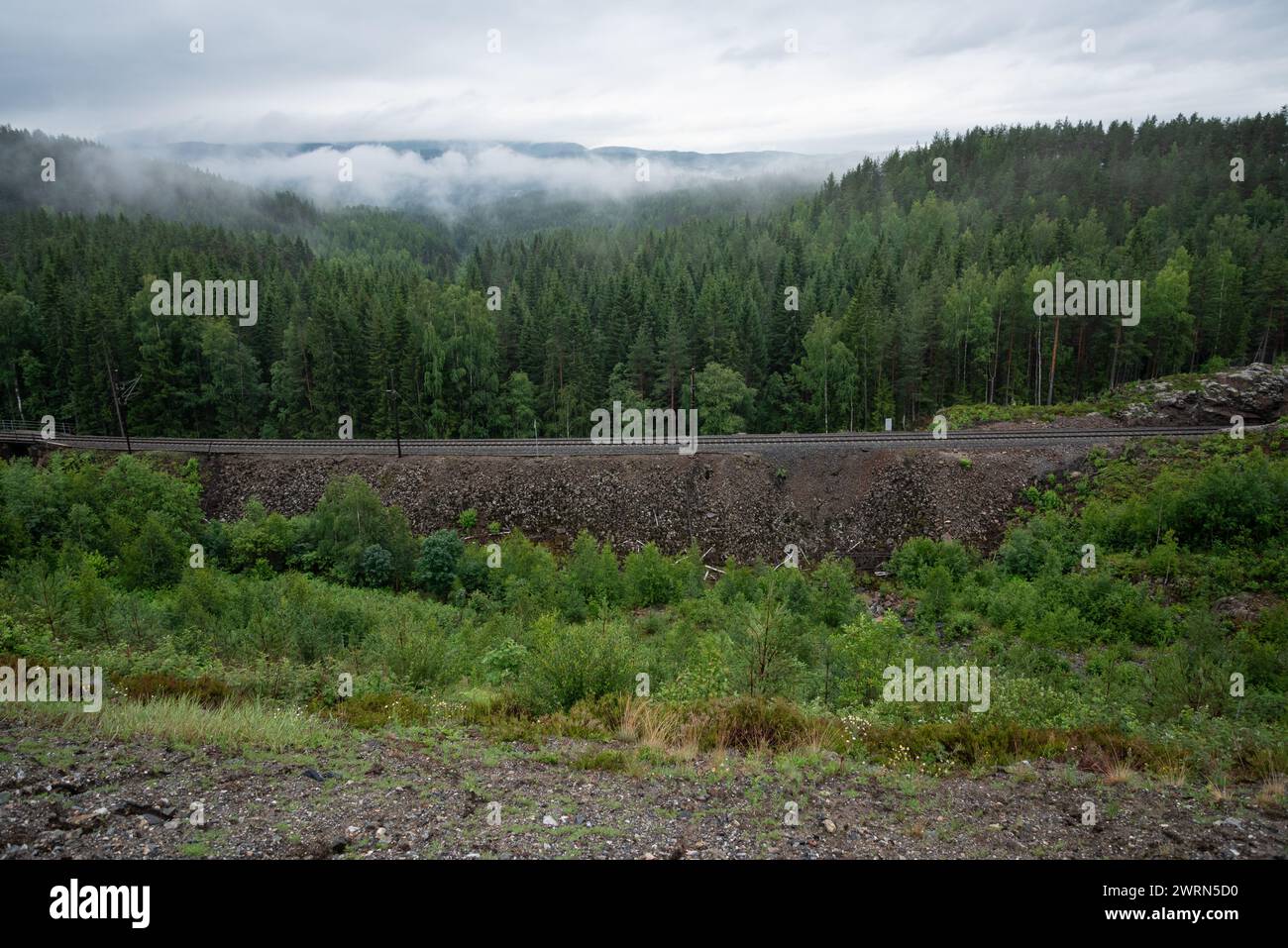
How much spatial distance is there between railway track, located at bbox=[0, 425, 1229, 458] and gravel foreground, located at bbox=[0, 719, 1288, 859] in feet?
109

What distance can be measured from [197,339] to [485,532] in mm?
36293

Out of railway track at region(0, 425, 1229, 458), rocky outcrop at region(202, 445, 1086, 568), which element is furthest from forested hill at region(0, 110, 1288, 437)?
rocky outcrop at region(202, 445, 1086, 568)

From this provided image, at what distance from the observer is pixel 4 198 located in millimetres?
167750

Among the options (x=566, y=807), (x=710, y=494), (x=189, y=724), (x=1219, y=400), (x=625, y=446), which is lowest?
(x=710, y=494)

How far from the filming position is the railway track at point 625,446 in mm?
41469

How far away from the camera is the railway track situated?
4147cm

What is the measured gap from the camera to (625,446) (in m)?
45.9

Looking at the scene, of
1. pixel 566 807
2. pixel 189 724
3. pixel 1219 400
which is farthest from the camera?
pixel 1219 400

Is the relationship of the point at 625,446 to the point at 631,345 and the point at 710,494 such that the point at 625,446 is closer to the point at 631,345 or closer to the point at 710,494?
the point at 710,494

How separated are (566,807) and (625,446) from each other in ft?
122

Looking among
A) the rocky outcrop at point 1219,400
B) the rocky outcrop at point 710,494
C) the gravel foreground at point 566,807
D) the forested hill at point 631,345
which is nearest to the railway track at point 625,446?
the rocky outcrop at point 710,494

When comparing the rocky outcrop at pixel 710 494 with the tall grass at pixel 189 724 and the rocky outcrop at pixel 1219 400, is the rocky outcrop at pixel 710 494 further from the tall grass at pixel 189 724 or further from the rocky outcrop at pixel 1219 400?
the tall grass at pixel 189 724

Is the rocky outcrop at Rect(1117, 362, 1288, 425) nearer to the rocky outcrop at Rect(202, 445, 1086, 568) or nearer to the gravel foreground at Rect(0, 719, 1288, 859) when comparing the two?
the rocky outcrop at Rect(202, 445, 1086, 568)

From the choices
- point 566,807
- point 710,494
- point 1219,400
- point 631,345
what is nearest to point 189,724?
point 566,807
